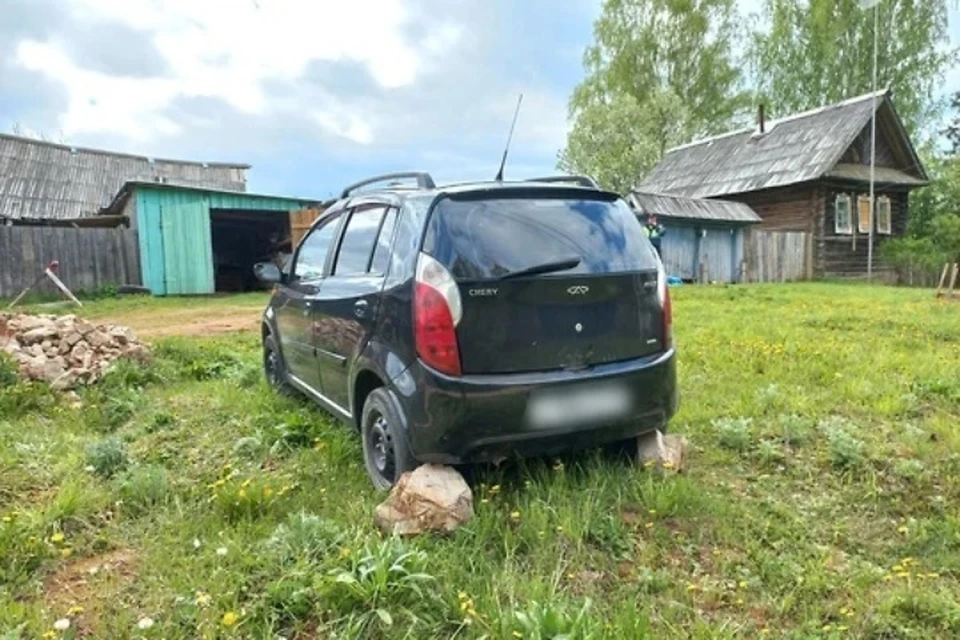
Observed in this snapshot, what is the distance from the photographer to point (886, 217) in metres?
23.8

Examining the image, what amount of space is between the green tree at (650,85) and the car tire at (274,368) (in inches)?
995

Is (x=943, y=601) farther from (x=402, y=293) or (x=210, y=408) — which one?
(x=210, y=408)

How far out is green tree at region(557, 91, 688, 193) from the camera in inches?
1099

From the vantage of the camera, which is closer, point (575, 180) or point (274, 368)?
point (575, 180)

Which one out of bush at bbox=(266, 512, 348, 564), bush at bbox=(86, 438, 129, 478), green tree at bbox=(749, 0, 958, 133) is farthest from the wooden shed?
bush at bbox=(266, 512, 348, 564)

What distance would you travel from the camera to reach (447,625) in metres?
2.03

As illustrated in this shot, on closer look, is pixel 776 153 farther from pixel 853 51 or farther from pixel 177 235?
pixel 177 235

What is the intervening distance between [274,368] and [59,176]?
76.7 ft

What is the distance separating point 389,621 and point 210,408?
10.8ft

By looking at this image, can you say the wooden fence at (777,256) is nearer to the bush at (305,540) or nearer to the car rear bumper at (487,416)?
the car rear bumper at (487,416)

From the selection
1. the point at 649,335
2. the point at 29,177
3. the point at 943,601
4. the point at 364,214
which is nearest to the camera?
the point at 943,601

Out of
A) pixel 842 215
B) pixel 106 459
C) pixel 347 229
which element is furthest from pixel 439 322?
pixel 842 215

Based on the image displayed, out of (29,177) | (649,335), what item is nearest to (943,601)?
(649,335)

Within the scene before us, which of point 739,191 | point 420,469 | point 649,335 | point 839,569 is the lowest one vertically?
point 839,569
